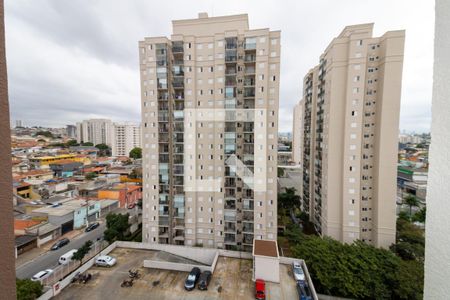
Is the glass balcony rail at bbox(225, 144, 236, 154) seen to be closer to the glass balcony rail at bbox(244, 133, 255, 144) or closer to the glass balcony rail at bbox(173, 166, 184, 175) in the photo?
the glass balcony rail at bbox(244, 133, 255, 144)

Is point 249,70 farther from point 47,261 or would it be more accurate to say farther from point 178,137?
point 47,261

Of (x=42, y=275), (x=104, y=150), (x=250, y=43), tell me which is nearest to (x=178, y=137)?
(x=250, y=43)

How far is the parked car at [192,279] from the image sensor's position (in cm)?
1111

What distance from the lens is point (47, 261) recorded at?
1722 centimetres

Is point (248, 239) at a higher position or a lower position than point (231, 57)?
lower

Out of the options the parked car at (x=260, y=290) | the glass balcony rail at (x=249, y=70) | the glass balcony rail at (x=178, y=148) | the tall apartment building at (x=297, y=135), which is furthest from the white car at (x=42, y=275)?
the tall apartment building at (x=297, y=135)

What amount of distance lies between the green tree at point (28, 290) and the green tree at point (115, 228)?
853cm

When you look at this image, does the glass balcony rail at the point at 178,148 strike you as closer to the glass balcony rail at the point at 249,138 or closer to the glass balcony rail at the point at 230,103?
the glass balcony rail at the point at 230,103

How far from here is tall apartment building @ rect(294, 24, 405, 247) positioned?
1758cm

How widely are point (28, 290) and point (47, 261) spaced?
33.2 ft

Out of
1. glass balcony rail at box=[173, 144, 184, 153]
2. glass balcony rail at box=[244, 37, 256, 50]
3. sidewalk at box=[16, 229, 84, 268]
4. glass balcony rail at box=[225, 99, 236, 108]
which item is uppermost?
glass balcony rail at box=[244, 37, 256, 50]

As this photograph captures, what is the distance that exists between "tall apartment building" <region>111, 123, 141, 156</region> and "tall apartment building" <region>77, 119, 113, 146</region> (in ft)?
45.9

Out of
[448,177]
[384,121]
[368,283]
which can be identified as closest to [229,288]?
[368,283]

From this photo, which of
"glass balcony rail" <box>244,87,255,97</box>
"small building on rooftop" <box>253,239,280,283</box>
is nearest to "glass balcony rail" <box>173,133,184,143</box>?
"glass balcony rail" <box>244,87,255,97</box>
